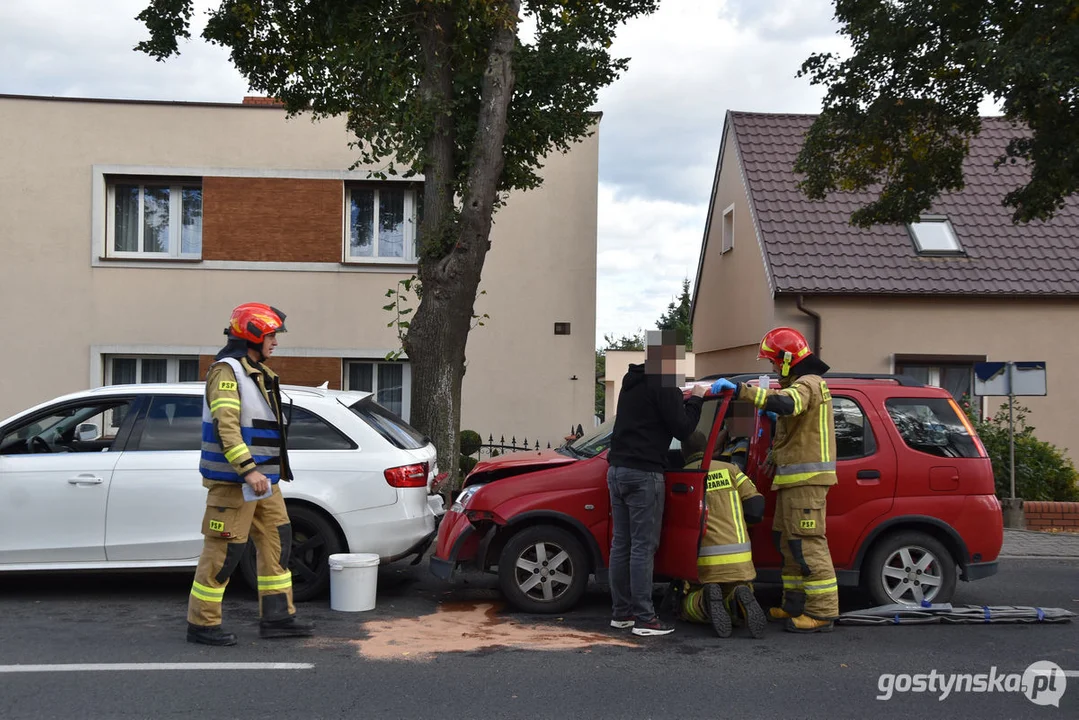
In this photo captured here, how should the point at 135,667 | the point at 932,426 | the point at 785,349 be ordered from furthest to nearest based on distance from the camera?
1. the point at 932,426
2. the point at 785,349
3. the point at 135,667

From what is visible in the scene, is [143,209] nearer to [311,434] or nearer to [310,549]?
[311,434]

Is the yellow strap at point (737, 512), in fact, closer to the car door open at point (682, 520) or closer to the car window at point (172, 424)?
the car door open at point (682, 520)

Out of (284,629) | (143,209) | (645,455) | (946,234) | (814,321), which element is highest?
(143,209)

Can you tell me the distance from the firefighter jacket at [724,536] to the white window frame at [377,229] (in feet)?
33.0

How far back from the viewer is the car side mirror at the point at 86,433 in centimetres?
708

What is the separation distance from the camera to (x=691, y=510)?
20.6 feet

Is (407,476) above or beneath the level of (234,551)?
above

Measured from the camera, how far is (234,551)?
5.86 meters

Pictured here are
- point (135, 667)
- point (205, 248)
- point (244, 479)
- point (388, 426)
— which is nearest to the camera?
point (135, 667)

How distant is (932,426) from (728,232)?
1297 centimetres

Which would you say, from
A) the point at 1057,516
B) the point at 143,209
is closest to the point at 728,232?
the point at 1057,516

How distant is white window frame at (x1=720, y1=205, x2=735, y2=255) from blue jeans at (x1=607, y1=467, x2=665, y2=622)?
43.4 ft

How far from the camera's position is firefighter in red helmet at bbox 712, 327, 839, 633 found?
6254mm

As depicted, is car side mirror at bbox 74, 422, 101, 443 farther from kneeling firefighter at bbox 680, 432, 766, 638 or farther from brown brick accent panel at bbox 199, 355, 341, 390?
brown brick accent panel at bbox 199, 355, 341, 390
